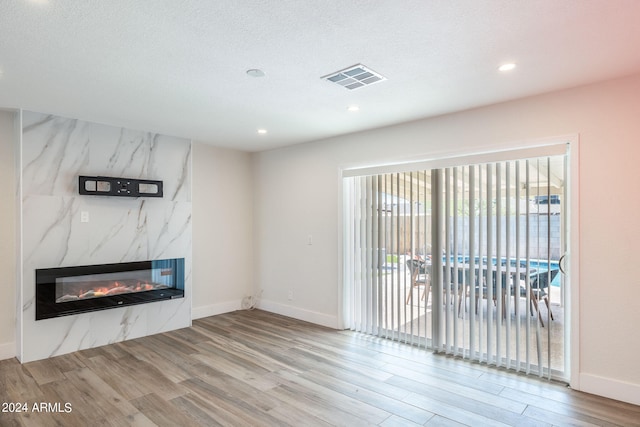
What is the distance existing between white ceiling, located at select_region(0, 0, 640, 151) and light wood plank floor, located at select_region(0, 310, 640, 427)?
8.37 feet

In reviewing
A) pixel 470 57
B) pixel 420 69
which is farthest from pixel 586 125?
pixel 420 69

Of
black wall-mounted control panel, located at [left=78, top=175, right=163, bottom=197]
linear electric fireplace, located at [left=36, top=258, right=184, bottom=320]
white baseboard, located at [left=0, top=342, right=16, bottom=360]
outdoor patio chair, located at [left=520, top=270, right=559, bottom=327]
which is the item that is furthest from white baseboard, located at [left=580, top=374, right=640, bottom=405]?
white baseboard, located at [left=0, top=342, right=16, bottom=360]

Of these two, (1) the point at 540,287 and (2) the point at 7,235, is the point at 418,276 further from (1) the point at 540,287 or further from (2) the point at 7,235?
(2) the point at 7,235

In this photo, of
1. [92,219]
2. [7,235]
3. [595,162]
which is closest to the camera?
[595,162]

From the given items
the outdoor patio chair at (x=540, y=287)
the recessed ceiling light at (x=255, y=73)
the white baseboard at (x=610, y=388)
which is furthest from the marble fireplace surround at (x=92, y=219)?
the white baseboard at (x=610, y=388)

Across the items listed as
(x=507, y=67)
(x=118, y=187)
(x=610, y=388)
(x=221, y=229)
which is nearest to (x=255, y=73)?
(x=507, y=67)

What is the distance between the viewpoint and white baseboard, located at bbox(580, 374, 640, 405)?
266 cm

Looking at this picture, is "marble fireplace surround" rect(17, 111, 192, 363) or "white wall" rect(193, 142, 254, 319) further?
"white wall" rect(193, 142, 254, 319)

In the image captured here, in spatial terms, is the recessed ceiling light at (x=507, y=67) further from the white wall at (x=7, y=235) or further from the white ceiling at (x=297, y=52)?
the white wall at (x=7, y=235)

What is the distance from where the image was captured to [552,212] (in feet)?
10.2

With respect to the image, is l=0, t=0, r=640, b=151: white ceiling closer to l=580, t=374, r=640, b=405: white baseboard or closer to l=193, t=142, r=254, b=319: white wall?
l=193, t=142, r=254, b=319: white wall

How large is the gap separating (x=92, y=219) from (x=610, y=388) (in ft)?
17.4

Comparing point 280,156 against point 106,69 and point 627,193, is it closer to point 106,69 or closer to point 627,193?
point 106,69

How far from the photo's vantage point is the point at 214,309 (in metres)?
5.27
